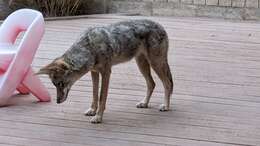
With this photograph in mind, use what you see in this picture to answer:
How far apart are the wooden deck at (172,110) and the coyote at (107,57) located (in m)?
0.18

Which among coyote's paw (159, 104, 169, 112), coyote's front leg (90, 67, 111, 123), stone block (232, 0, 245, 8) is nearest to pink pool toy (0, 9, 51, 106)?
coyote's front leg (90, 67, 111, 123)

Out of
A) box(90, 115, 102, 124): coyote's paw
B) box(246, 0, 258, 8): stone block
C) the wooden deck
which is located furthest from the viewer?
box(246, 0, 258, 8): stone block

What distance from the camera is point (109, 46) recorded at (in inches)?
161

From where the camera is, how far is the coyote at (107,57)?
3928 millimetres

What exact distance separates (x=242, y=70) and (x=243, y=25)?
84.3 inches

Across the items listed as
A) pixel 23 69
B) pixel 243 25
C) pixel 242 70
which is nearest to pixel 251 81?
pixel 242 70

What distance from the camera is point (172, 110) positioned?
14.5ft

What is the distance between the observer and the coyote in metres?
3.93

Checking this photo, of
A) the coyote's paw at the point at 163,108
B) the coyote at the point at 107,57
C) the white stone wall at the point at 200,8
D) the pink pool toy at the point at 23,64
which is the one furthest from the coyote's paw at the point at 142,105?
the white stone wall at the point at 200,8

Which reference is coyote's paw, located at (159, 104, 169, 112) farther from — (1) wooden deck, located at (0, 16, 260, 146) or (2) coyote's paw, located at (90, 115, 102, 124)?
(2) coyote's paw, located at (90, 115, 102, 124)

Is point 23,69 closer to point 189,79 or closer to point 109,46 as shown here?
point 109,46

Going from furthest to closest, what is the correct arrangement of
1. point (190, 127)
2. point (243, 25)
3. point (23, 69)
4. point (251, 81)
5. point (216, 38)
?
point (243, 25), point (216, 38), point (251, 81), point (23, 69), point (190, 127)

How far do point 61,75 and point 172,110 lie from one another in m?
0.95

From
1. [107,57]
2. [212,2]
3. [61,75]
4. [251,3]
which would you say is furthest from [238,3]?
[61,75]
